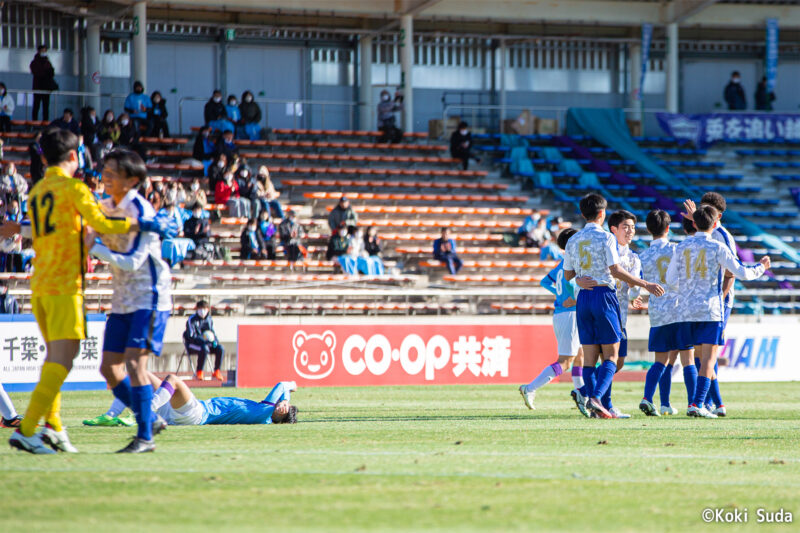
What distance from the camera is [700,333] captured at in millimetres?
11469

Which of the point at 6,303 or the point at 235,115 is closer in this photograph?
the point at 6,303

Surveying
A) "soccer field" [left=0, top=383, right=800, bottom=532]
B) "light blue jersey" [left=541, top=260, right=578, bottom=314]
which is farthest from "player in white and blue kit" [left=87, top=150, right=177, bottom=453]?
"light blue jersey" [left=541, top=260, right=578, bottom=314]

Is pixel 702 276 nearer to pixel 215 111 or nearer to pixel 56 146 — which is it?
pixel 56 146

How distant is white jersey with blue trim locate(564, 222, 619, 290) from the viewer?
430 inches

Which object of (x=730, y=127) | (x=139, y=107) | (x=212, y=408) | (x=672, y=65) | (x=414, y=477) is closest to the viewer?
(x=414, y=477)

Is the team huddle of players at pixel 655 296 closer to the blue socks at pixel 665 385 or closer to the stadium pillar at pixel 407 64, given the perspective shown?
the blue socks at pixel 665 385

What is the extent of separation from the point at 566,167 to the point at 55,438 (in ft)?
83.7

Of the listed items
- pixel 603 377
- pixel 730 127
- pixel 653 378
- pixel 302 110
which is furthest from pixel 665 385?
pixel 730 127

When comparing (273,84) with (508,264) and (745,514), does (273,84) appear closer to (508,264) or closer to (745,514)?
(508,264)

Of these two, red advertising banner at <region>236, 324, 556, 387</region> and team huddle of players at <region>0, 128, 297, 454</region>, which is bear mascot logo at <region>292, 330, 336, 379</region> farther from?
team huddle of players at <region>0, 128, 297, 454</region>

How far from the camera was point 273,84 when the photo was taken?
34219 mm

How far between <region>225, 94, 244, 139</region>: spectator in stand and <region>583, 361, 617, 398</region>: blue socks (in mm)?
19695

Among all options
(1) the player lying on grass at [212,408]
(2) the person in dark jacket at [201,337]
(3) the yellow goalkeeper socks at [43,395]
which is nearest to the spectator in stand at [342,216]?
(2) the person in dark jacket at [201,337]

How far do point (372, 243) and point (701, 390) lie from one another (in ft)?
45.3
